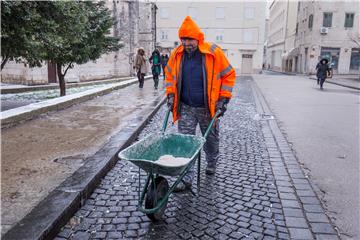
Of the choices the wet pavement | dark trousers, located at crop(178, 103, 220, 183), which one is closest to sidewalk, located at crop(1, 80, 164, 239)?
dark trousers, located at crop(178, 103, 220, 183)

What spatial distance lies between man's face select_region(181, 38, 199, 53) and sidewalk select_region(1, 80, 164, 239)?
76.9 inches

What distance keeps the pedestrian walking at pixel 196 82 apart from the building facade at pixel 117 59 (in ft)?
40.9

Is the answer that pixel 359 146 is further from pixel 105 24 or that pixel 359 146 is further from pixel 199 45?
pixel 105 24

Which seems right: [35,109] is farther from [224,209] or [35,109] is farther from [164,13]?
[164,13]

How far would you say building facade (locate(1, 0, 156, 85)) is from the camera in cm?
2020

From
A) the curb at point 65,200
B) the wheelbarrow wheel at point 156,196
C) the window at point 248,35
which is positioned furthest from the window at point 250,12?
the wheelbarrow wheel at point 156,196

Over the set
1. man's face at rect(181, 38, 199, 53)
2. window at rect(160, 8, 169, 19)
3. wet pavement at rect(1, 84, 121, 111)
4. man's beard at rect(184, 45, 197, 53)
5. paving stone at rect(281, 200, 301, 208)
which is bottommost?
paving stone at rect(281, 200, 301, 208)

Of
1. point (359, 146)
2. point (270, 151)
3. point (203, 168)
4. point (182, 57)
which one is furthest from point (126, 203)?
point (359, 146)

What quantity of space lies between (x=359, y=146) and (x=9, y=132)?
6.67 m

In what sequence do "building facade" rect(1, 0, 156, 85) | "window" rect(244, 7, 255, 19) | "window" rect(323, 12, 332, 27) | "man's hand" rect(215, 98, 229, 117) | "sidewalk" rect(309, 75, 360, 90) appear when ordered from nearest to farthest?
"man's hand" rect(215, 98, 229, 117) < "building facade" rect(1, 0, 156, 85) < "sidewalk" rect(309, 75, 360, 90) < "window" rect(323, 12, 332, 27) < "window" rect(244, 7, 255, 19)

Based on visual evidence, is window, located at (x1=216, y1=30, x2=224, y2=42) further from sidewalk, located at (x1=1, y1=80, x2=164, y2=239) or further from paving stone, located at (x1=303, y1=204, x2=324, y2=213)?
paving stone, located at (x1=303, y1=204, x2=324, y2=213)

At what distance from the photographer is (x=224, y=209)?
377 centimetres

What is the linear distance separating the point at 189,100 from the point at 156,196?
1425 mm

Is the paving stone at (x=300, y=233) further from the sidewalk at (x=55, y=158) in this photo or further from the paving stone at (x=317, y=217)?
the sidewalk at (x=55, y=158)
